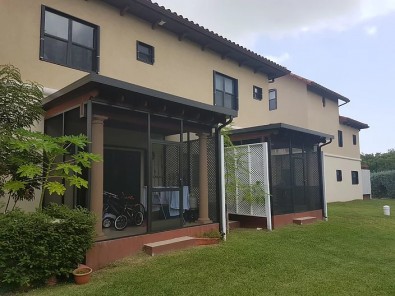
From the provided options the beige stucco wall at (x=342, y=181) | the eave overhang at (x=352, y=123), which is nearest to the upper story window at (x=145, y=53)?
the beige stucco wall at (x=342, y=181)

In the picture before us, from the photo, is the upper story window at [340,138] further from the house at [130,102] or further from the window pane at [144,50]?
the window pane at [144,50]

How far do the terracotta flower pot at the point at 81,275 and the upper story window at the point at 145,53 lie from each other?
672 cm

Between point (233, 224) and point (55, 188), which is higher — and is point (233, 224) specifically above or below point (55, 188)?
below

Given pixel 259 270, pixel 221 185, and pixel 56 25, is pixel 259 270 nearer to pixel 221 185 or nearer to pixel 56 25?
pixel 221 185

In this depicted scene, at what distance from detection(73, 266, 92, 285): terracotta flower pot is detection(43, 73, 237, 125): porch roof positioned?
9.50 ft

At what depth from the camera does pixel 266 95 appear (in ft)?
50.6

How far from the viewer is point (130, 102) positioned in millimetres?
6703

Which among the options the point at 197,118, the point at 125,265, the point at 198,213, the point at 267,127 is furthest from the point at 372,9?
the point at 125,265

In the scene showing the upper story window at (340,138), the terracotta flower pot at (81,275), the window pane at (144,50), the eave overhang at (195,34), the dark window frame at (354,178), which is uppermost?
the eave overhang at (195,34)

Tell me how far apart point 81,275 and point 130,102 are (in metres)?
3.26

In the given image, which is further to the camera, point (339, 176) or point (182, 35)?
point (339, 176)

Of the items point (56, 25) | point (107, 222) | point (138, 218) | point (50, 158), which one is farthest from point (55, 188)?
point (56, 25)

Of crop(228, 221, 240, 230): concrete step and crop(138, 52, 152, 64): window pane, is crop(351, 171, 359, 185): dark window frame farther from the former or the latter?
crop(138, 52, 152, 64): window pane

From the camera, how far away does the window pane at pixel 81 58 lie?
28.9ft
